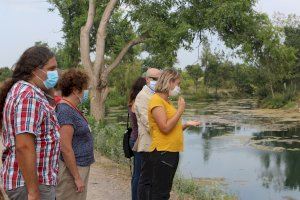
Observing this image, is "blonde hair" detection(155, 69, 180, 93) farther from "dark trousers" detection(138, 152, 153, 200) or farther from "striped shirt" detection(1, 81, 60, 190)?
A: "striped shirt" detection(1, 81, 60, 190)

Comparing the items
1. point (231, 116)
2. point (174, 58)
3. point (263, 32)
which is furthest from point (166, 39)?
point (231, 116)

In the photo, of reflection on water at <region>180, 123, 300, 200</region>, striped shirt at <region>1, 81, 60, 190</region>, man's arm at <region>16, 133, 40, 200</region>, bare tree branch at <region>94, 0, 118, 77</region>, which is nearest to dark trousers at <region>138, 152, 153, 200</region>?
striped shirt at <region>1, 81, 60, 190</region>

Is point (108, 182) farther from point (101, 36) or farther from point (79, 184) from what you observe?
point (101, 36)

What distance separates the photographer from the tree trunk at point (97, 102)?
34.7ft

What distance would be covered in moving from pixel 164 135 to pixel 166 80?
1.46 ft

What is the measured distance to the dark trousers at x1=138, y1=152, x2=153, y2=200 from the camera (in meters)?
4.02

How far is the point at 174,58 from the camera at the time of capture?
10133 millimetres

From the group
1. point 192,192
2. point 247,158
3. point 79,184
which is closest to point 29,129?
point 79,184

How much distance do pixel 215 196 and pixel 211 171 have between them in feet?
19.6

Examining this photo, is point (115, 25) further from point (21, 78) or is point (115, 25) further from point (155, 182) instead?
point (21, 78)

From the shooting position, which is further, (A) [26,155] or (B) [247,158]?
(B) [247,158]

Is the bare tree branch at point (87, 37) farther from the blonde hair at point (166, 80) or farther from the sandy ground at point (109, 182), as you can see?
the blonde hair at point (166, 80)

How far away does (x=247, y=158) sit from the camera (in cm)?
1403

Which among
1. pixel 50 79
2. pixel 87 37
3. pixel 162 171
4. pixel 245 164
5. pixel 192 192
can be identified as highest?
pixel 87 37
